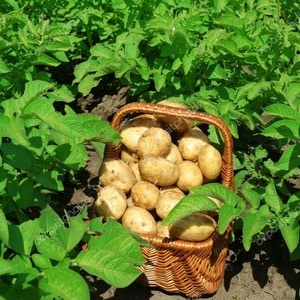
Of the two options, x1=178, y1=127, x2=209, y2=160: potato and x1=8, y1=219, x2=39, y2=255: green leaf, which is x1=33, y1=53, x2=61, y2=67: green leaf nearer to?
x1=178, y1=127, x2=209, y2=160: potato

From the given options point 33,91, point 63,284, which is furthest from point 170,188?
point 63,284

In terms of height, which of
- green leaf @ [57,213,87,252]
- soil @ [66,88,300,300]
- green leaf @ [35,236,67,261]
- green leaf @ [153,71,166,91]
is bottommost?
soil @ [66,88,300,300]

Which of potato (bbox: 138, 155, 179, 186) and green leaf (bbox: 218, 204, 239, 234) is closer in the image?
green leaf (bbox: 218, 204, 239, 234)

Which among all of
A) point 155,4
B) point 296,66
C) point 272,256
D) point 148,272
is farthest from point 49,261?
point 155,4

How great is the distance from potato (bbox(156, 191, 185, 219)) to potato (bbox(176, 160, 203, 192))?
0.34ft

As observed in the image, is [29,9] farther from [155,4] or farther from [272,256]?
[272,256]

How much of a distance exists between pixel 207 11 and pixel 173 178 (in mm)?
1123

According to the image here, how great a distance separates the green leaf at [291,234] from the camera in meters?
2.73

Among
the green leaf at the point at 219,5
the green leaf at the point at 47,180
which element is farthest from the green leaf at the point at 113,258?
the green leaf at the point at 219,5

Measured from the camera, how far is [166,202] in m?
2.97

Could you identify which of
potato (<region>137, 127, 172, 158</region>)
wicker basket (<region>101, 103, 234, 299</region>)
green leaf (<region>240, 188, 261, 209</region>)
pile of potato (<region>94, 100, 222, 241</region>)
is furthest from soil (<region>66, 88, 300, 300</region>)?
potato (<region>137, 127, 172, 158</region>)

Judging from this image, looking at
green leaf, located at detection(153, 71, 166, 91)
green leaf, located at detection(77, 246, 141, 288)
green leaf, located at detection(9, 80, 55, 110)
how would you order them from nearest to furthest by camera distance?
green leaf, located at detection(77, 246, 141, 288)
green leaf, located at detection(9, 80, 55, 110)
green leaf, located at detection(153, 71, 166, 91)

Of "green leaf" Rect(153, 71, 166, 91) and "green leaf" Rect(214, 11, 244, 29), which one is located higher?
"green leaf" Rect(214, 11, 244, 29)

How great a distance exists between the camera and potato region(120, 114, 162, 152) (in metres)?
3.22
